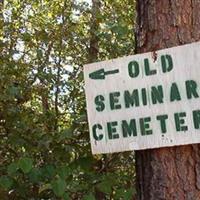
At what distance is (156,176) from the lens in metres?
1.51

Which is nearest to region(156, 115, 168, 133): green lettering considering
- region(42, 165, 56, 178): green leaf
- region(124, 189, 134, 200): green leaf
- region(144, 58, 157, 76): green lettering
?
region(144, 58, 157, 76): green lettering

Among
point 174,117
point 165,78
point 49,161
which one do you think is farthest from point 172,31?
point 49,161

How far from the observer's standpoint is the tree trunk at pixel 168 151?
1.47m

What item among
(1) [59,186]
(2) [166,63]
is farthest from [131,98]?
(1) [59,186]

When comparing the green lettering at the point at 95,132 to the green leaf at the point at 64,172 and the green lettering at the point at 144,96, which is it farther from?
the green leaf at the point at 64,172

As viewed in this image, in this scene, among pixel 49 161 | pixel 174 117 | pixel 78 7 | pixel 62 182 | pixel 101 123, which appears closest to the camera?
pixel 174 117

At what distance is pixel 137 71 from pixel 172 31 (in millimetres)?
165

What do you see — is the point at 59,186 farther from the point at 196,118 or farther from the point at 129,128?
the point at 196,118

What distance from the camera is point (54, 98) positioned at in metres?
3.46

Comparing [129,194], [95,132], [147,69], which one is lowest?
[129,194]

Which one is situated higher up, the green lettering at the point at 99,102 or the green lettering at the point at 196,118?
the green lettering at the point at 99,102

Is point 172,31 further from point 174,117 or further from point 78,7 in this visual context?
point 78,7

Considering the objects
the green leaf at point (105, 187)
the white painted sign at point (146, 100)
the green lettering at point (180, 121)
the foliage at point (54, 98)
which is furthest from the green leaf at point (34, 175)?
the green lettering at point (180, 121)

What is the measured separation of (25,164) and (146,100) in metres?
0.90
